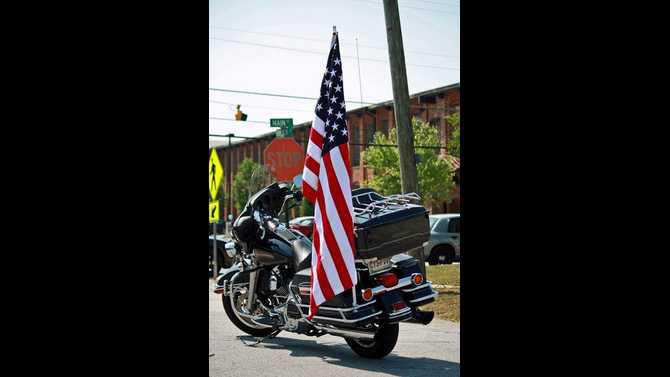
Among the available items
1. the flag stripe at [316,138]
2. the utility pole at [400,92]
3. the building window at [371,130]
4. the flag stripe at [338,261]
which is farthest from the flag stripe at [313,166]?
the building window at [371,130]

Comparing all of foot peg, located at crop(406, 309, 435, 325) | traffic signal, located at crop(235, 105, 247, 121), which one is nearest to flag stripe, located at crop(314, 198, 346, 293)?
foot peg, located at crop(406, 309, 435, 325)

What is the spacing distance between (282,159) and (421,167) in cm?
1422

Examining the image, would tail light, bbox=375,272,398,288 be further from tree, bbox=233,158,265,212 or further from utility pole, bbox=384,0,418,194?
tree, bbox=233,158,265,212

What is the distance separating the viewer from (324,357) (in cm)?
691

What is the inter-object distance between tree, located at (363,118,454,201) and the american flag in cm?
2688

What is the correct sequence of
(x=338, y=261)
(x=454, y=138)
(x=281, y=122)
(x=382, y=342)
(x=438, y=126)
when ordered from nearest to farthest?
(x=338, y=261)
(x=382, y=342)
(x=281, y=122)
(x=454, y=138)
(x=438, y=126)

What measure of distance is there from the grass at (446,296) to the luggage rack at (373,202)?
4.39 ft

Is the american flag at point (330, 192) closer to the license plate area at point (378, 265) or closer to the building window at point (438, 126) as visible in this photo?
the license plate area at point (378, 265)

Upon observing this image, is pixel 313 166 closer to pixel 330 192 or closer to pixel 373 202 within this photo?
pixel 330 192

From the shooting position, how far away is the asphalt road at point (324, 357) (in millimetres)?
6219

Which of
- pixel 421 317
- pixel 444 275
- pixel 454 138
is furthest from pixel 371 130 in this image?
pixel 421 317

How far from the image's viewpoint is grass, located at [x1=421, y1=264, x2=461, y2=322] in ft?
32.6

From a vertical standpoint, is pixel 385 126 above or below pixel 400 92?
above
